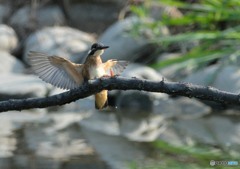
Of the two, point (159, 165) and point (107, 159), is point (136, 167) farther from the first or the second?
point (107, 159)

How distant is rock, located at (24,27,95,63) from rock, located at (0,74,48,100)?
149cm

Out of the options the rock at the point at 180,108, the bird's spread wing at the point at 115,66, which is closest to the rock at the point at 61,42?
the rock at the point at 180,108

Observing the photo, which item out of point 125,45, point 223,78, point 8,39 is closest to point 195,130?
point 223,78

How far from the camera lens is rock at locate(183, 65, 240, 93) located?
781 cm

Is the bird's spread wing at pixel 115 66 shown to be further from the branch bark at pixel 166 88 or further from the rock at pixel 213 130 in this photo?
the rock at pixel 213 130

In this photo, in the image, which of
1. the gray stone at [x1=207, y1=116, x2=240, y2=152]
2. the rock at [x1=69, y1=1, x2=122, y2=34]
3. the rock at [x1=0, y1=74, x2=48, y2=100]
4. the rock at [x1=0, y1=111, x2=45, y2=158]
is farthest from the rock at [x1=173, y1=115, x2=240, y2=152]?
the rock at [x1=69, y1=1, x2=122, y2=34]

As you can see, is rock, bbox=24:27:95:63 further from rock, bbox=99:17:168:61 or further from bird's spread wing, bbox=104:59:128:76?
bird's spread wing, bbox=104:59:128:76

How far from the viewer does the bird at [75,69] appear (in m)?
2.75

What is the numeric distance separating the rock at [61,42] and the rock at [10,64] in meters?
0.37

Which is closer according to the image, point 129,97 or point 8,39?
point 129,97

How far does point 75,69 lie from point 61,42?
7.55 m

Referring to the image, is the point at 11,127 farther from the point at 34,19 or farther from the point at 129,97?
the point at 34,19

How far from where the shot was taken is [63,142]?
612 cm

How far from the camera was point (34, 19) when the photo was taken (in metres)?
11.6
